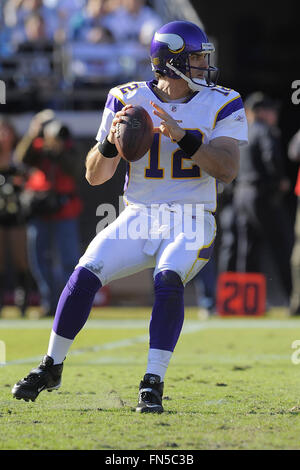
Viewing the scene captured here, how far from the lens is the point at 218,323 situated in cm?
837

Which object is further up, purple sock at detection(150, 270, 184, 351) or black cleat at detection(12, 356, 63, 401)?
purple sock at detection(150, 270, 184, 351)

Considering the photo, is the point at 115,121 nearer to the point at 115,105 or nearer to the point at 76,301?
the point at 115,105

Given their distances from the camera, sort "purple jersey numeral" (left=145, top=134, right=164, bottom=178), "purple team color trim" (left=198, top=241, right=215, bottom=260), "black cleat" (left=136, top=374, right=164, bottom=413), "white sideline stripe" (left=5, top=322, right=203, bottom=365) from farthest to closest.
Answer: "white sideline stripe" (left=5, top=322, right=203, bottom=365)
"purple jersey numeral" (left=145, top=134, right=164, bottom=178)
"purple team color trim" (left=198, top=241, right=215, bottom=260)
"black cleat" (left=136, top=374, right=164, bottom=413)

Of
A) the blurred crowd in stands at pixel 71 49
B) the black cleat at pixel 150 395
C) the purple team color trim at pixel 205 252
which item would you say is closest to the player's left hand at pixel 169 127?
the purple team color trim at pixel 205 252

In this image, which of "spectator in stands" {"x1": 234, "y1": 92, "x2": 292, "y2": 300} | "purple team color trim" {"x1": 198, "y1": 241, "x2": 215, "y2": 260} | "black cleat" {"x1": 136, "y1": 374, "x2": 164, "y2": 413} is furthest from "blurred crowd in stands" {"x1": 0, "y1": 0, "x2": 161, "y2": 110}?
"black cleat" {"x1": 136, "y1": 374, "x2": 164, "y2": 413}

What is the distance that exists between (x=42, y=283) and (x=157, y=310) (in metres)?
5.03

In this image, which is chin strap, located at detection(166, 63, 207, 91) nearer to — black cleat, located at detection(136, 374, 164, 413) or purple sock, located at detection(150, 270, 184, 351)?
purple sock, located at detection(150, 270, 184, 351)

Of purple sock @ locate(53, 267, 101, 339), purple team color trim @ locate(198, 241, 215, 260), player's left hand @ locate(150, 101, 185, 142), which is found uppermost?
player's left hand @ locate(150, 101, 185, 142)

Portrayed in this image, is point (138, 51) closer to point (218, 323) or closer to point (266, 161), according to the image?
point (266, 161)

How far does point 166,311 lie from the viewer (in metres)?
3.97

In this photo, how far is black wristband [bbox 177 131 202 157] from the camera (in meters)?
4.00

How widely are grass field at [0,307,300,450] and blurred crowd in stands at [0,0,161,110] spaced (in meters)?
4.91
